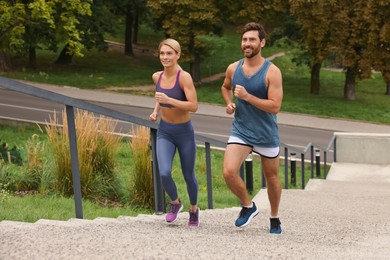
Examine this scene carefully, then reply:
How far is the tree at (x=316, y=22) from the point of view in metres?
36.2

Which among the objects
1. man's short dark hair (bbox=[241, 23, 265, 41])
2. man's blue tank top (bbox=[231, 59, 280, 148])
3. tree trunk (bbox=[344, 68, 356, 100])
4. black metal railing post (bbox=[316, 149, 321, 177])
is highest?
man's short dark hair (bbox=[241, 23, 265, 41])

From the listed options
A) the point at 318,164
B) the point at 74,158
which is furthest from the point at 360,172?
the point at 74,158

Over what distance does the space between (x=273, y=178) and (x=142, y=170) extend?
7.47 feet

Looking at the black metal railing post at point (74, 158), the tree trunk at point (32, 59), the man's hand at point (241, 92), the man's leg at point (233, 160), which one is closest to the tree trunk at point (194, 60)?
the tree trunk at point (32, 59)

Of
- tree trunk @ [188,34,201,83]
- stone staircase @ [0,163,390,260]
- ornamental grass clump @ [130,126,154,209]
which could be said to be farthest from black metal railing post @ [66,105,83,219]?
tree trunk @ [188,34,201,83]

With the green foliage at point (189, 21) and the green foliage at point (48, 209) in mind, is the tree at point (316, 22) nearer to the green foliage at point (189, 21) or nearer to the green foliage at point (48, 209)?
the green foliage at point (189, 21)

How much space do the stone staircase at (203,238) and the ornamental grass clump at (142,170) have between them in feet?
2.54

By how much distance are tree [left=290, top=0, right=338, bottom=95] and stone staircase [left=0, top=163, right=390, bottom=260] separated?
90.0 feet

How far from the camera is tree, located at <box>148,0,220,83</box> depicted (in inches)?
1513

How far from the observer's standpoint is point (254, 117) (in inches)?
255

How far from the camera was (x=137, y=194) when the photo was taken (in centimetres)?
888

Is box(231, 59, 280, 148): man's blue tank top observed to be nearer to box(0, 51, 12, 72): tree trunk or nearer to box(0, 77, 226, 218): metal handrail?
box(0, 77, 226, 218): metal handrail

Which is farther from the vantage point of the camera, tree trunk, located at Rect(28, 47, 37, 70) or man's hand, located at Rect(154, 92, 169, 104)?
tree trunk, located at Rect(28, 47, 37, 70)

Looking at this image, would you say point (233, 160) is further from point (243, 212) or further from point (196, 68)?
point (196, 68)
